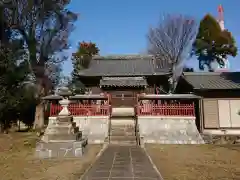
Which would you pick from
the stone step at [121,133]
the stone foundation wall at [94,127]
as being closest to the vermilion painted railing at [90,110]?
the stone foundation wall at [94,127]

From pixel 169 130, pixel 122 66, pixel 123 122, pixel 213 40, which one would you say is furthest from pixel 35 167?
→ pixel 213 40

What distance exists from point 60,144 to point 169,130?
8.27m

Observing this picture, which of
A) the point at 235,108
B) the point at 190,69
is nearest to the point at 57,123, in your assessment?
the point at 235,108

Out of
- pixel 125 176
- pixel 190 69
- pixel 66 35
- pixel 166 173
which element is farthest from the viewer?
pixel 190 69

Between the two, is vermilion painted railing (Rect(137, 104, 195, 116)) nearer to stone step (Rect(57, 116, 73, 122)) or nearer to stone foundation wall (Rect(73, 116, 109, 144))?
stone foundation wall (Rect(73, 116, 109, 144))

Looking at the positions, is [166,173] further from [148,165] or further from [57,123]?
[57,123]

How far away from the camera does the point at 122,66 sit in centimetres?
2456

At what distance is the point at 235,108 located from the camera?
59.8ft

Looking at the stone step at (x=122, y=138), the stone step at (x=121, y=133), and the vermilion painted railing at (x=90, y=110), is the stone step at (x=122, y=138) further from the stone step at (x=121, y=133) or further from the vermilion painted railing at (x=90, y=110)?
the vermilion painted railing at (x=90, y=110)

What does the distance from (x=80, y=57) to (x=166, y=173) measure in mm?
41255

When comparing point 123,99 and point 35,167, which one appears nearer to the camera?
point 35,167

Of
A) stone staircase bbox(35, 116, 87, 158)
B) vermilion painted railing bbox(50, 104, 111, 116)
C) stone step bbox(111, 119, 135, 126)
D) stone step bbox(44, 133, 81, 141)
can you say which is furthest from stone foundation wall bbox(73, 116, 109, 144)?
stone step bbox(44, 133, 81, 141)

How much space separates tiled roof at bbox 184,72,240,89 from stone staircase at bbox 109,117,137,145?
5.85 metres

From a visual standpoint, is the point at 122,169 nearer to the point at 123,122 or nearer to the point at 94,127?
the point at 94,127
